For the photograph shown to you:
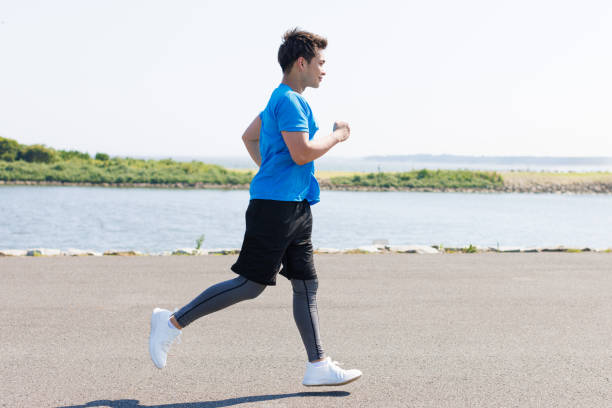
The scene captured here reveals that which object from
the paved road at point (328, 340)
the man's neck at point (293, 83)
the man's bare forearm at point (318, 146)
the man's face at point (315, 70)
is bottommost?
the paved road at point (328, 340)

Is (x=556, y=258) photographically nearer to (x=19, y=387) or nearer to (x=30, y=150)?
(x=19, y=387)

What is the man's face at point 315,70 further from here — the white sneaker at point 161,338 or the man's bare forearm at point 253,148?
the white sneaker at point 161,338

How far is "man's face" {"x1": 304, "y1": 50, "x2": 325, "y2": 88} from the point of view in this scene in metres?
3.44

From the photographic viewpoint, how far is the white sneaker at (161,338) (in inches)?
139

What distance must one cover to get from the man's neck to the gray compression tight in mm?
1084

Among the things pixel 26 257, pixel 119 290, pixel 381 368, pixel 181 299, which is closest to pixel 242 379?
pixel 381 368

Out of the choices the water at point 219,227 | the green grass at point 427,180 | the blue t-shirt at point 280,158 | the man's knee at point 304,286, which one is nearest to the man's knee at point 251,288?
the man's knee at point 304,286

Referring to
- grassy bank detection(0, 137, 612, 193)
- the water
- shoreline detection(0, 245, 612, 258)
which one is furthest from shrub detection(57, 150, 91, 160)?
shoreline detection(0, 245, 612, 258)

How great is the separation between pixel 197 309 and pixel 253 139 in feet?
3.62

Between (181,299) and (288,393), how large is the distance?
2765mm

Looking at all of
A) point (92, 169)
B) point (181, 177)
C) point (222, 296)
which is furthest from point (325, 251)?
point (92, 169)

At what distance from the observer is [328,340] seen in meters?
4.58

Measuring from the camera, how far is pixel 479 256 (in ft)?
29.8

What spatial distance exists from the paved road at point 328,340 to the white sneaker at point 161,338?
0.56 ft
